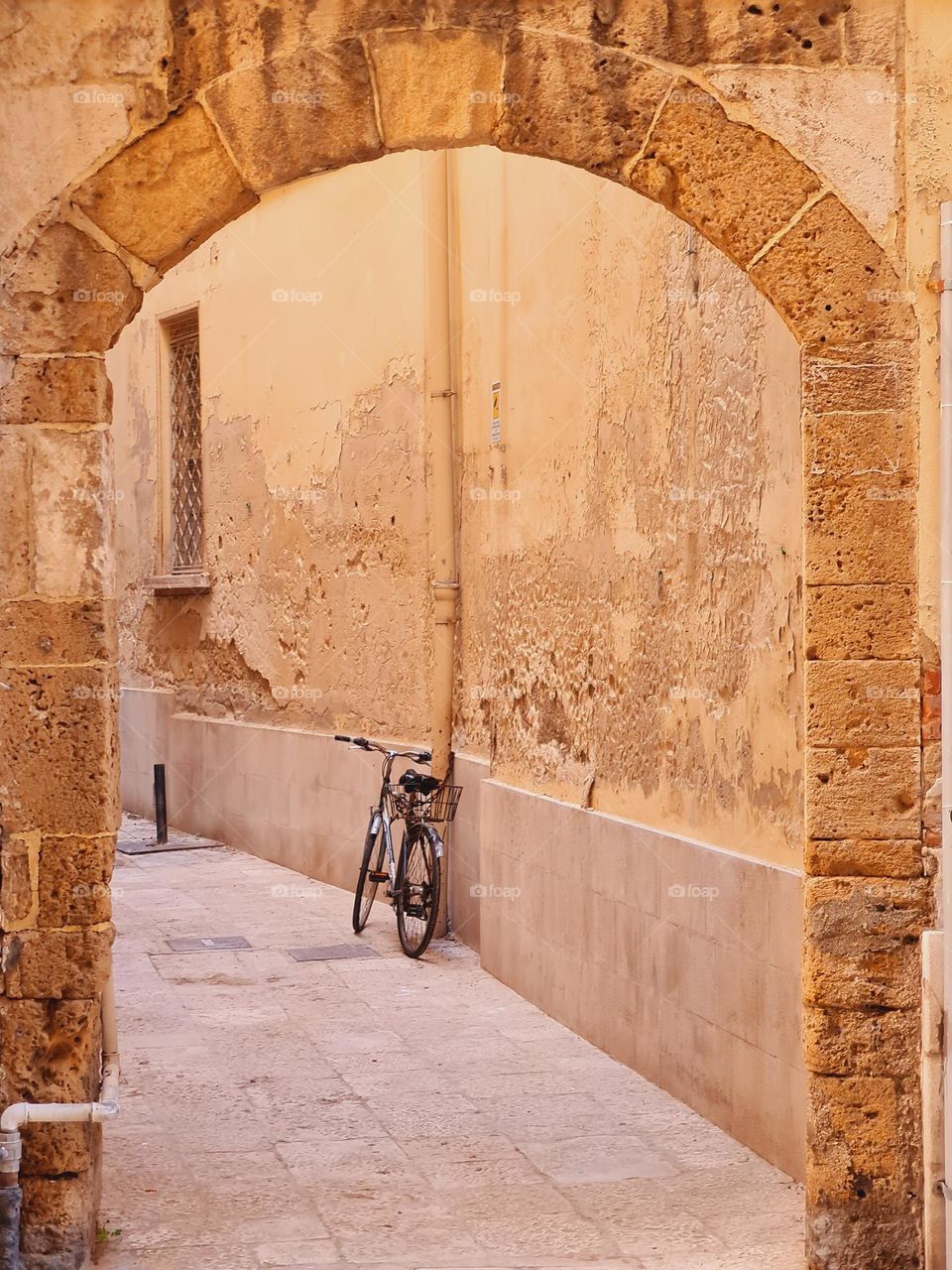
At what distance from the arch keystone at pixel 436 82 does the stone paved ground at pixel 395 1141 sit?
9.18 feet

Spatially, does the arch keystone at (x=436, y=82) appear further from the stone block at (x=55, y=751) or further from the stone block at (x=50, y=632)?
the stone block at (x=55, y=751)

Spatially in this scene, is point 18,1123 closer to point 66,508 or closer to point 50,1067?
point 50,1067

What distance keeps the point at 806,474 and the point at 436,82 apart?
51.6 inches

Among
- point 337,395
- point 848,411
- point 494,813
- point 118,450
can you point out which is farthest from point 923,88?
point 118,450

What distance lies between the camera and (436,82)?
14.6 ft

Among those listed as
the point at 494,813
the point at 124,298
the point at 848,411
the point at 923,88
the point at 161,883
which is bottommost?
the point at 161,883

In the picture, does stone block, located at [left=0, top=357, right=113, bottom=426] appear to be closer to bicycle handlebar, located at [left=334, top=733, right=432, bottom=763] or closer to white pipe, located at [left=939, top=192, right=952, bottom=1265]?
white pipe, located at [left=939, top=192, right=952, bottom=1265]

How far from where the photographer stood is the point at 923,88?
4.43 meters

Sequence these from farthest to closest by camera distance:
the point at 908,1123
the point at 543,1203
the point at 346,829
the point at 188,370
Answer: the point at 188,370, the point at 346,829, the point at 543,1203, the point at 908,1123

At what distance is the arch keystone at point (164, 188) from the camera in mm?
4410

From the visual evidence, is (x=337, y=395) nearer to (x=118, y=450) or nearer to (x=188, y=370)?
(x=188, y=370)

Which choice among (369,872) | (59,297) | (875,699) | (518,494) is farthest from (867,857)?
(369,872)

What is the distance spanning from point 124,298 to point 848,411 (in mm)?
1779

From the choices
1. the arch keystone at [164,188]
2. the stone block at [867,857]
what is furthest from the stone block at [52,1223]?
the arch keystone at [164,188]
